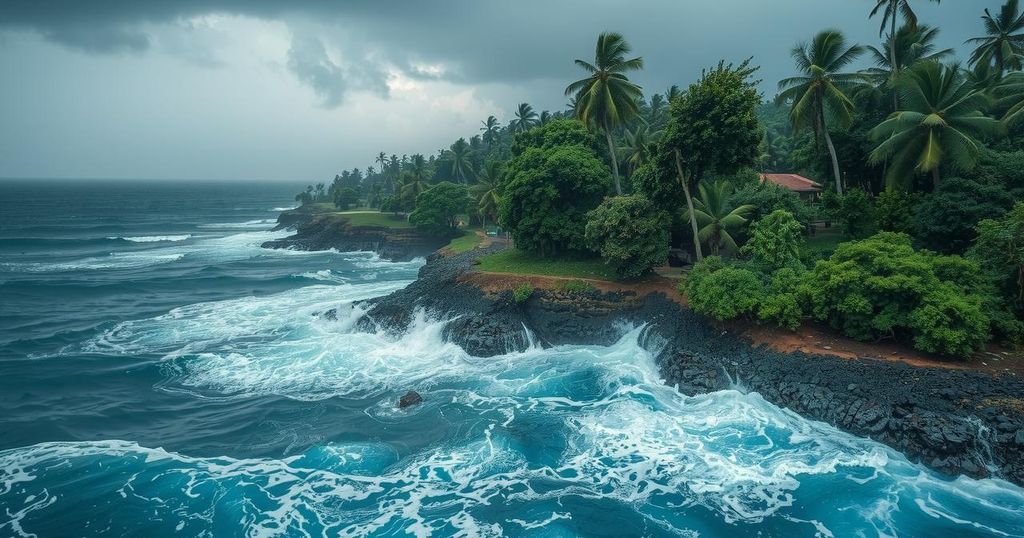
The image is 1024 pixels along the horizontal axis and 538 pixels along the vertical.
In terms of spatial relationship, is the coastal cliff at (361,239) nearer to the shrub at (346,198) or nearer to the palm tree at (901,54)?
the shrub at (346,198)

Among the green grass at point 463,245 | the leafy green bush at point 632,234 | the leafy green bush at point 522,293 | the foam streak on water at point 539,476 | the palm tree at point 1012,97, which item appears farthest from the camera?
the green grass at point 463,245

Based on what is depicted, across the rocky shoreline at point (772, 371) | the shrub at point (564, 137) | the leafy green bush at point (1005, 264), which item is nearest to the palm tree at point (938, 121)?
the leafy green bush at point (1005, 264)

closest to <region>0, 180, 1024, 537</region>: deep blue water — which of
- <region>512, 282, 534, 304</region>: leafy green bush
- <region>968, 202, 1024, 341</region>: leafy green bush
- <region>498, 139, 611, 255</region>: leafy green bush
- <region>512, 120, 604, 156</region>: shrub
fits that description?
<region>512, 282, 534, 304</region>: leafy green bush

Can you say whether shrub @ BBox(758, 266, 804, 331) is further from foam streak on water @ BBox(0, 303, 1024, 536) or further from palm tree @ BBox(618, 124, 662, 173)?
palm tree @ BBox(618, 124, 662, 173)

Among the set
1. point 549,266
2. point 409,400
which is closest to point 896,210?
point 549,266

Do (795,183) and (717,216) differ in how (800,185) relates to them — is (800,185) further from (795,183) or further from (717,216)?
(717,216)
